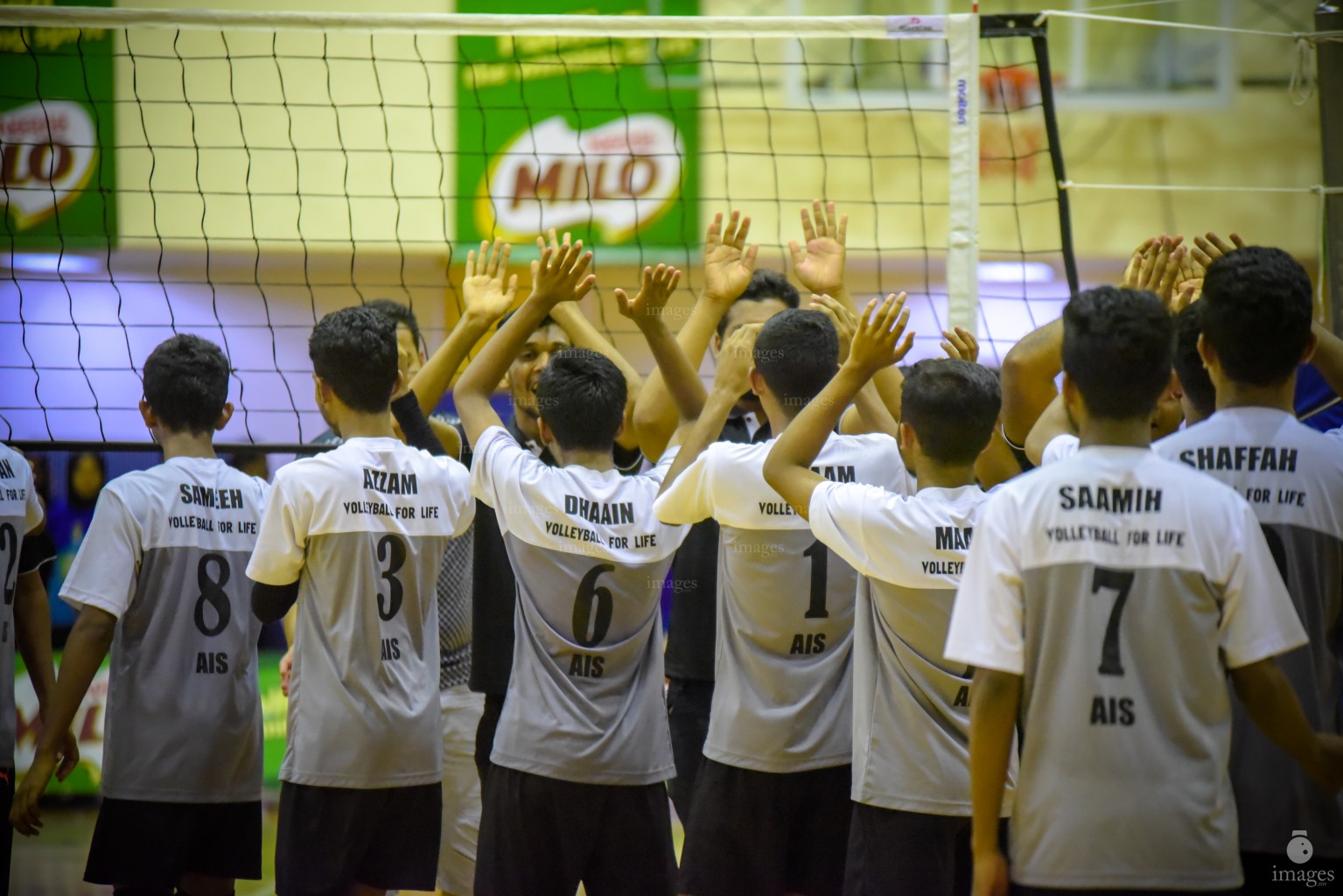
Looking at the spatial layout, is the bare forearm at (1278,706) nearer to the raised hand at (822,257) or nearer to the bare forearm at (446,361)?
the raised hand at (822,257)

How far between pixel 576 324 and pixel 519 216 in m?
5.05

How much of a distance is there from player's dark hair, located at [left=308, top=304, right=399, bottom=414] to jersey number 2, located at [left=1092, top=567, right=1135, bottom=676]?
177 centimetres

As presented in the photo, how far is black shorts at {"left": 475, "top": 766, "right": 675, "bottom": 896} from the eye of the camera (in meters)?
2.88

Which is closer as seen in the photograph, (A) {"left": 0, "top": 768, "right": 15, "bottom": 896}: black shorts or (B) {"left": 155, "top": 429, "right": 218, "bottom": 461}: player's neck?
(A) {"left": 0, "top": 768, "right": 15, "bottom": 896}: black shorts

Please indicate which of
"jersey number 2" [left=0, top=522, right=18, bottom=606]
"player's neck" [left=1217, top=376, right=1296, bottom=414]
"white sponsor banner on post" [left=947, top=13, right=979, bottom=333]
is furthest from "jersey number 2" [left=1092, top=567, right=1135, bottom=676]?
"jersey number 2" [left=0, top=522, right=18, bottom=606]

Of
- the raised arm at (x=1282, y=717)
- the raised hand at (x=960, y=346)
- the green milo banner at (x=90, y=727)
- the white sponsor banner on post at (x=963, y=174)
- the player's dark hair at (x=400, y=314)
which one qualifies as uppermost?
the white sponsor banner on post at (x=963, y=174)

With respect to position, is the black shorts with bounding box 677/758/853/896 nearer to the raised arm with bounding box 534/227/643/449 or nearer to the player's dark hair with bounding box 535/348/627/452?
the player's dark hair with bounding box 535/348/627/452

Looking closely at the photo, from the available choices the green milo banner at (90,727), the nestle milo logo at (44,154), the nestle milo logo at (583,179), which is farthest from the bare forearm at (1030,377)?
the nestle milo logo at (44,154)

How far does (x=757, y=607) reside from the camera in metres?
2.97

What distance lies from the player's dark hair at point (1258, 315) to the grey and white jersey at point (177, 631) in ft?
7.95

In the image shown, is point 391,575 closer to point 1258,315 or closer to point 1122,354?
point 1122,354

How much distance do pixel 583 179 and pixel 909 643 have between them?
6.62m

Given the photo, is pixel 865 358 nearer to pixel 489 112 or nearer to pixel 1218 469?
pixel 1218 469

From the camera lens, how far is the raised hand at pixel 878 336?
2.59 metres
